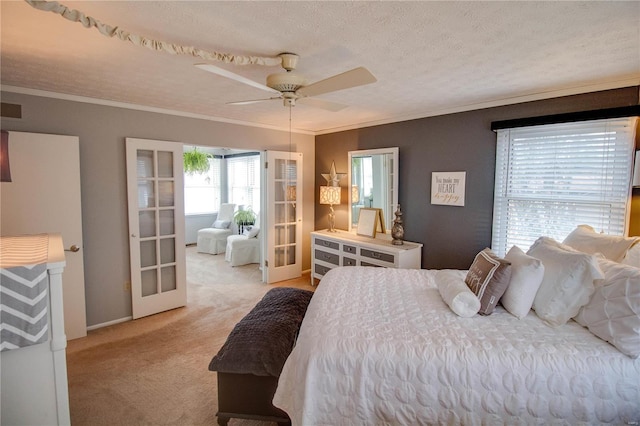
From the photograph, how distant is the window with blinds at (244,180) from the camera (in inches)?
303

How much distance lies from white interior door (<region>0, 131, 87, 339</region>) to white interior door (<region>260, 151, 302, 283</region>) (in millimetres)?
2292

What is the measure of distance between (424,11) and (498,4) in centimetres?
34

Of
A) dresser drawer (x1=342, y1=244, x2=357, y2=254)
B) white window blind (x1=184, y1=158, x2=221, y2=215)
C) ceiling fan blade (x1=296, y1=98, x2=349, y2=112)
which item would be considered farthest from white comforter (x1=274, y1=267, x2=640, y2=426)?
white window blind (x1=184, y1=158, x2=221, y2=215)

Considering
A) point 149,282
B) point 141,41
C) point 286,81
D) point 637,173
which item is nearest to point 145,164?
point 149,282

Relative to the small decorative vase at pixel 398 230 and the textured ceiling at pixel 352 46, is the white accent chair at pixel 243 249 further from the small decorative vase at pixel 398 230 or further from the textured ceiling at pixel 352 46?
the textured ceiling at pixel 352 46

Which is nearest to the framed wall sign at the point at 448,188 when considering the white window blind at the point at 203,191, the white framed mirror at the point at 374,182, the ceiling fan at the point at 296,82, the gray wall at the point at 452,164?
the gray wall at the point at 452,164

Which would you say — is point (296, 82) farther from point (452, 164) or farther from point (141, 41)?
point (452, 164)

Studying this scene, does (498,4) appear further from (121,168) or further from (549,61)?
(121,168)

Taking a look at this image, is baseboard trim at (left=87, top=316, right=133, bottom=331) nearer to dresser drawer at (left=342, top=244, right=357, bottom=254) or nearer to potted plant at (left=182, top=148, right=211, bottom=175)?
dresser drawer at (left=342, top=244, right=357, bottom=254)

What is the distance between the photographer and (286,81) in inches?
82.0

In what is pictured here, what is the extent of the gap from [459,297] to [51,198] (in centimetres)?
363

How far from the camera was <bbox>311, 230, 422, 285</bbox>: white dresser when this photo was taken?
3.83 m

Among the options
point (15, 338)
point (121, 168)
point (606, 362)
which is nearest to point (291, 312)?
point (15, 338)

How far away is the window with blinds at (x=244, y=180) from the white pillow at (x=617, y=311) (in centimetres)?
650
